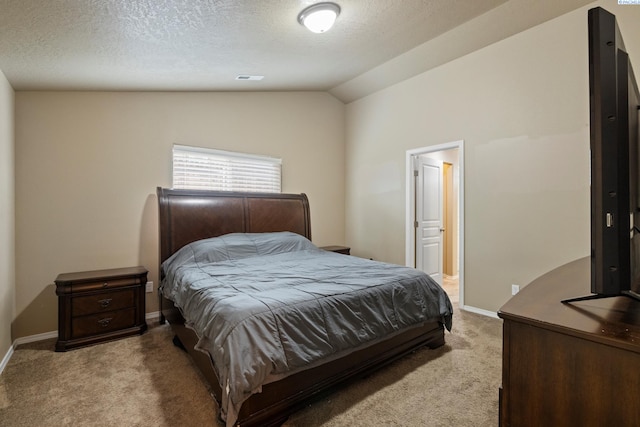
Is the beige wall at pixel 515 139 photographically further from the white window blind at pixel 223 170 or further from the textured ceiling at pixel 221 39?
the white window blind at pixel 223 170

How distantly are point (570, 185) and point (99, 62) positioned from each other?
416cm

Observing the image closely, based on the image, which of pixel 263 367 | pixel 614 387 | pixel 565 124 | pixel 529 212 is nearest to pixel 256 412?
pixel 263 367

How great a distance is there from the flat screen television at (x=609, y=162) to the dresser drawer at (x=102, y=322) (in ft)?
11.1

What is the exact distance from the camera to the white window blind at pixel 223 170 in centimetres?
368

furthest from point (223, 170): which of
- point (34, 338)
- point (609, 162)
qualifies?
point (609, 162)

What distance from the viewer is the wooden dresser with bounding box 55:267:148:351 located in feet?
8.71

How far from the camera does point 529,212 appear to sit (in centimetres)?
Result: 314

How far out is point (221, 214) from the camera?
365cm

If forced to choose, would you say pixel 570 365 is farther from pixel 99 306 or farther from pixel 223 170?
pixel 223 170

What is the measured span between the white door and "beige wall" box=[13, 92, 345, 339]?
7.34ft

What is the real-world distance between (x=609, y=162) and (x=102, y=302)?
137 inches

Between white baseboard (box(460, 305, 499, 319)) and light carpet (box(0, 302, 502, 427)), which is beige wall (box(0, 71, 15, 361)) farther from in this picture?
white baseboard (box(460, 305, 499, 319))

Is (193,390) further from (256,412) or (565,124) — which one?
(565,124)

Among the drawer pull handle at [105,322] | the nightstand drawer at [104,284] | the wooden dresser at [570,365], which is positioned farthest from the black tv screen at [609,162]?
the drawer pull handle at [105,322]
